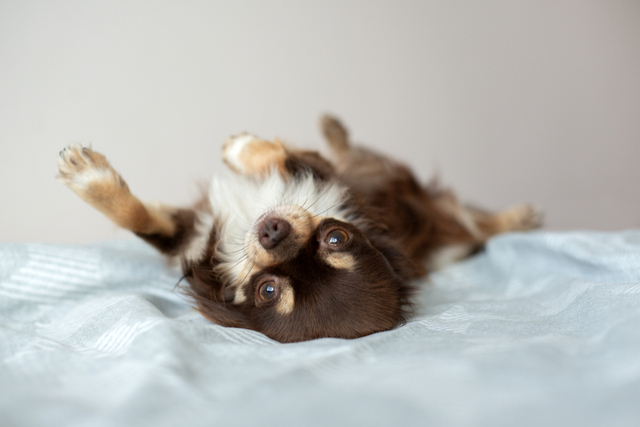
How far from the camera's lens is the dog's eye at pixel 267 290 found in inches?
65.6

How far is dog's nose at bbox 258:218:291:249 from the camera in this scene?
1.66 meters

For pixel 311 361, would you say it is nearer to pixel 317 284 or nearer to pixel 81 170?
pixel 317 284

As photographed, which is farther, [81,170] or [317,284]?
[81,170]

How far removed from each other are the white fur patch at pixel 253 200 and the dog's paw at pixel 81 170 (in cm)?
51

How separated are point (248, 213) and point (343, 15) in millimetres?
2538

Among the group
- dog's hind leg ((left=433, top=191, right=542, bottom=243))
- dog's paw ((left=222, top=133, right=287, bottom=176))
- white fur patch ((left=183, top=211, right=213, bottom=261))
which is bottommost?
white fur patch ((left=183, top=211, right=213, bottom=261))

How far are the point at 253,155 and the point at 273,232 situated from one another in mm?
665

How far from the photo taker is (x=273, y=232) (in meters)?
1.67

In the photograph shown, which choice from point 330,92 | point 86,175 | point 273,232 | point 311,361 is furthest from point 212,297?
point 330,92

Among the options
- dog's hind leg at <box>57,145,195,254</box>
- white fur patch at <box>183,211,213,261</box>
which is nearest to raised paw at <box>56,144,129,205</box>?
dog's hind leg at <box>57,145,195,254</box>

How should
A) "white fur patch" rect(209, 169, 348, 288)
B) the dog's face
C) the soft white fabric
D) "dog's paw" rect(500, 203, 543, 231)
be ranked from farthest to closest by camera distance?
"dog's paw" rect(500, 203, 543, 231)
"white fur patch" rect(209, 169, 348, 288)
the dog's face
the soft white fabric

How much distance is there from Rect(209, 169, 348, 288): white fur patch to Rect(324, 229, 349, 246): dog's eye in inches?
10.5

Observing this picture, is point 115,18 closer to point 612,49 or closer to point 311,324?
point 311,324

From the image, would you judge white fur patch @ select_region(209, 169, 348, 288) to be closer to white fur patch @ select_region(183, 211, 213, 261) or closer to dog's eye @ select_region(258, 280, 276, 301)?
white fur patch @ select_region(183, 211, 213, 261)
